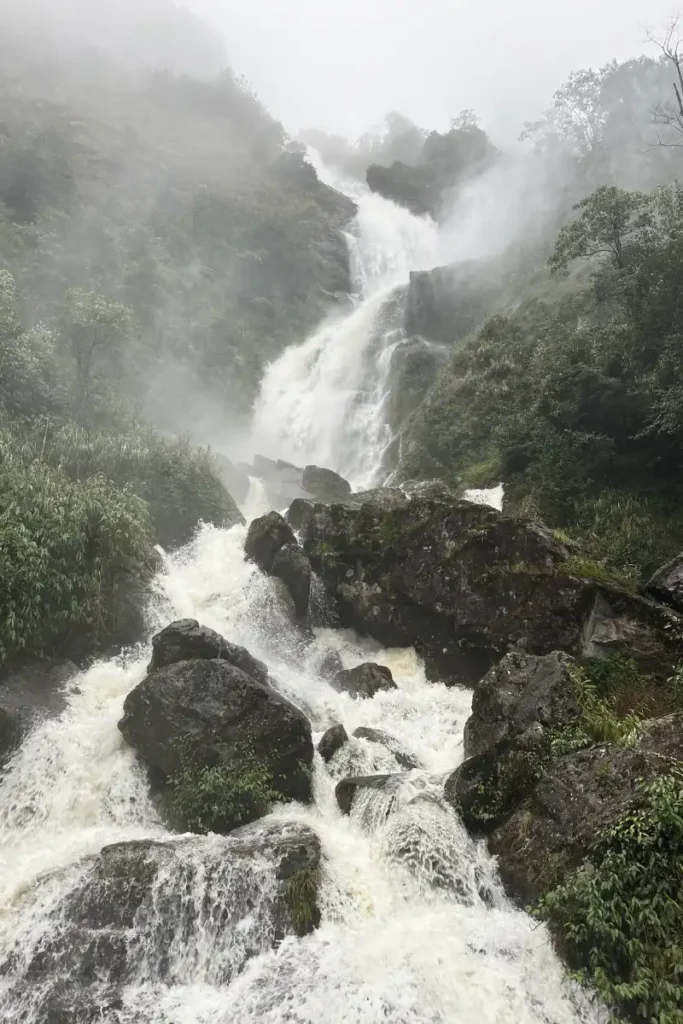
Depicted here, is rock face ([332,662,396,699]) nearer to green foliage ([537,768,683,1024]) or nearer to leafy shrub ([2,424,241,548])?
green foliage ([537,768,683,1024])

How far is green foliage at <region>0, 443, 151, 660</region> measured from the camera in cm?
1318

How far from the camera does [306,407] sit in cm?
4197

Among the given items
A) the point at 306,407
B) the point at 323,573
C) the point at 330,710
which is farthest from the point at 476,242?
the point at 330,710

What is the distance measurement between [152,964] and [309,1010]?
98.1 inches

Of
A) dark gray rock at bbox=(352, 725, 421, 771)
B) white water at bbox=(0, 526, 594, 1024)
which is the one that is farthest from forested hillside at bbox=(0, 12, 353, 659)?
dark gray rock at bbox=(352, 725, 421, 771)

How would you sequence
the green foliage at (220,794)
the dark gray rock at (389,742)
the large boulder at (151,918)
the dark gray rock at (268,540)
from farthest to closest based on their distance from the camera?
the dark gray rock at (268,540) < the dark gray rock at (389,742) < the green foliage at (220,794) < the large boulder at (151,918)

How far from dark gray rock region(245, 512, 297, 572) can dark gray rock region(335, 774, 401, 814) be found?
9077 mm

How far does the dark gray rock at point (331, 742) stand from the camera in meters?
Result: 12.4

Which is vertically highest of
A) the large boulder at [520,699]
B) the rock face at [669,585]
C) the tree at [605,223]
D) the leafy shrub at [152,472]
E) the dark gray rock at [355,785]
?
the tree at [605,223]

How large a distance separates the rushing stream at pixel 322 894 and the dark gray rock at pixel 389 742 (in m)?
0.16

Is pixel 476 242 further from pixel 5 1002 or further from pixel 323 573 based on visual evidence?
pixel 5 1002

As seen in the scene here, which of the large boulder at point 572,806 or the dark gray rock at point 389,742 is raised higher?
the large boulder at point 572,806

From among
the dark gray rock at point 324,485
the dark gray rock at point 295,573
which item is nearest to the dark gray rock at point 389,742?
the dark gray rock at point 295,573

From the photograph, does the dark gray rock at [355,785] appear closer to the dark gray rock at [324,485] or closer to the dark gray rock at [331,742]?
the dark gray rock at [331,742]
